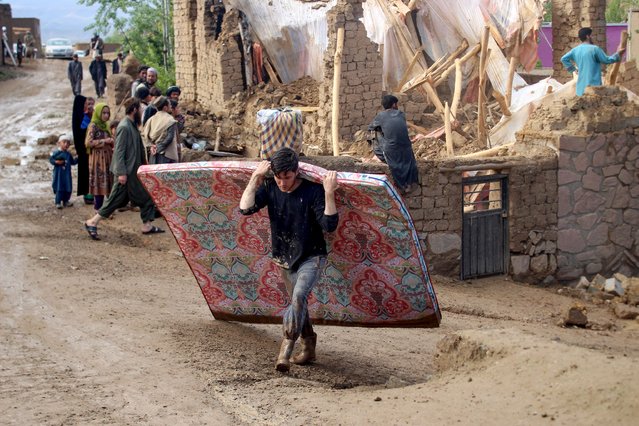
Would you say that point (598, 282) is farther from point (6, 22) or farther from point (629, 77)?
point (6, 22)

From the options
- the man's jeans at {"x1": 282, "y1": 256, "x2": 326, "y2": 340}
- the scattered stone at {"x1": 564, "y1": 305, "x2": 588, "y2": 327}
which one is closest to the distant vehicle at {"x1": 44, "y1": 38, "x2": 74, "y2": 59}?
the scattered stone at {"x1": 564, "y1": 305, "x2": 588, "y2": 327}

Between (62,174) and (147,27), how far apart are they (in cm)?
1618

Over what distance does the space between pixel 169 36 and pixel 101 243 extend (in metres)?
16.8

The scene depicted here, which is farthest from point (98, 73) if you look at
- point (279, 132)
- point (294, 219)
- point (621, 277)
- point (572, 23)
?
point (294, 219)

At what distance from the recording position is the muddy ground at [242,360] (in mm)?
5719

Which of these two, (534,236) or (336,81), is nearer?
(534,236)

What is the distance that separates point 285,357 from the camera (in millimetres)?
6941

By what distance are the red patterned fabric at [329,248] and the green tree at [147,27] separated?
60.0ft

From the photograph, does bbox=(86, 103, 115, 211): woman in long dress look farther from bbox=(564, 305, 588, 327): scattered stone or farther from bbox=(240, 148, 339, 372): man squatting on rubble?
bbox=(240, 148, 339, 372): man squatting on rubble

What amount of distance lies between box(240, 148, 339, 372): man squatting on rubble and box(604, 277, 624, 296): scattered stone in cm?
618

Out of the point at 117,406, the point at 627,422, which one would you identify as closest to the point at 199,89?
the point at 117,406

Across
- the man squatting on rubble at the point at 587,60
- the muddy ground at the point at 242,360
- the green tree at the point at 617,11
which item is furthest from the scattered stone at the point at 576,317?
the green tree at the point at 617,11

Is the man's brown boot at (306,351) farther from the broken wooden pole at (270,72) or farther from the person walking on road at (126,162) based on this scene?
the broken wooden pole at (270,72)

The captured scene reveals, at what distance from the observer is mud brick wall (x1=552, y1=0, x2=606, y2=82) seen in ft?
61.9
